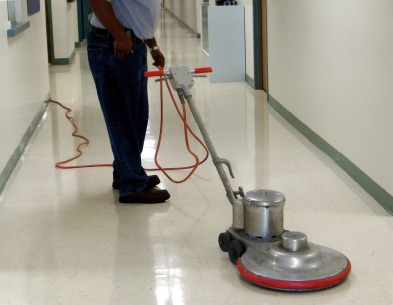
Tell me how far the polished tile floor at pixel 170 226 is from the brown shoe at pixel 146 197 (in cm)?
5

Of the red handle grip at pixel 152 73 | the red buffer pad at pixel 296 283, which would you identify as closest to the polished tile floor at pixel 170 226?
the red buffer pad at pixel 296 283

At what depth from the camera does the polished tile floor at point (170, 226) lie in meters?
2.92

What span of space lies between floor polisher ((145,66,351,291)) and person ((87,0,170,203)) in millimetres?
948

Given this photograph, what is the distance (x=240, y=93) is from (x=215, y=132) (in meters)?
1.92

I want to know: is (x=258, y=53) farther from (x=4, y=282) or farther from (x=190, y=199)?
(x=4, y=282)

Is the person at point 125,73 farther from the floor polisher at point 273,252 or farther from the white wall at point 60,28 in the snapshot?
the white wall at point 60,28

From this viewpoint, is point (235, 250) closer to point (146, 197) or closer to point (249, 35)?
point (146, 197)

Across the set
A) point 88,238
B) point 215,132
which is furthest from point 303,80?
point 88,238

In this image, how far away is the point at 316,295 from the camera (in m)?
2.84

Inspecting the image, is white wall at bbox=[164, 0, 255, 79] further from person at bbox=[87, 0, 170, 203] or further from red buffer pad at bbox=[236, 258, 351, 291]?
red buffer pad at bbox=[236, 258, 351, 291]

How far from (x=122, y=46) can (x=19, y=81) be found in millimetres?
1867

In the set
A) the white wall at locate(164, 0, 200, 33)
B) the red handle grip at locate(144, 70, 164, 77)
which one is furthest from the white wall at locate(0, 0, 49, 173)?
the white wall at locate(164, 0, 200, 33)

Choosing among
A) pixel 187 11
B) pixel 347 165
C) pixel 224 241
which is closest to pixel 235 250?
pixel 224 241

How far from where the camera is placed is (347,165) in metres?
4.52
